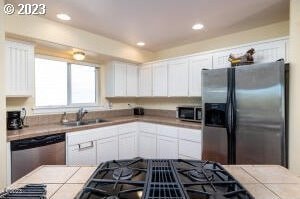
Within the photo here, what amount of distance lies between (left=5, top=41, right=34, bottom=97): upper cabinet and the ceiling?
0.50 meters

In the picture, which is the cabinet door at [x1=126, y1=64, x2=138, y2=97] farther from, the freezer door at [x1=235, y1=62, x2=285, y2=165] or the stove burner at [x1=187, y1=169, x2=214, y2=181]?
the stove burner at [x1=187, y1=169, x2=214, y2=181]

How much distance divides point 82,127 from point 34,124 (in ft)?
2.43

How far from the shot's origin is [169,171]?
0.93 metres

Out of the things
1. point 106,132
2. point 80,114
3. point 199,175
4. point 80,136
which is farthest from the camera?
point 80,114

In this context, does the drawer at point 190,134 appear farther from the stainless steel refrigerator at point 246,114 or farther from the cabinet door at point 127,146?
the cabinet door at point 127,146

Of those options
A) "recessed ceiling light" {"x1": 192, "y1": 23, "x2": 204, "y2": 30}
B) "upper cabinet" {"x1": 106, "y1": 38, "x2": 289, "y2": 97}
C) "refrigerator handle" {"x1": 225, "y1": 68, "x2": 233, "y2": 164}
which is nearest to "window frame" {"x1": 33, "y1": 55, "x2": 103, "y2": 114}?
"upper cabinet" {"x1": 106, "y1": 38, "x2": 289, "y2": 97}

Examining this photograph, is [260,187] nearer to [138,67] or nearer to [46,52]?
[46,52]

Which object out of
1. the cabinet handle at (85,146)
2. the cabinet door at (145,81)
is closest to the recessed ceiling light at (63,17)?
the cabinet handle at (85,146)

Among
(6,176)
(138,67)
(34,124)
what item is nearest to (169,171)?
(6,176)

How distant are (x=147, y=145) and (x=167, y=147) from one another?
45 centimetres

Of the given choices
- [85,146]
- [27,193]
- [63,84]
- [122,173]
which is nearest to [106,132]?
[85,146]

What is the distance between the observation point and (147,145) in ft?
11.3

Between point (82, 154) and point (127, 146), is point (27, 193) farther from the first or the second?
point (127, 146)

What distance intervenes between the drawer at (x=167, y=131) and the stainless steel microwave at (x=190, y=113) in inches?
12.3
